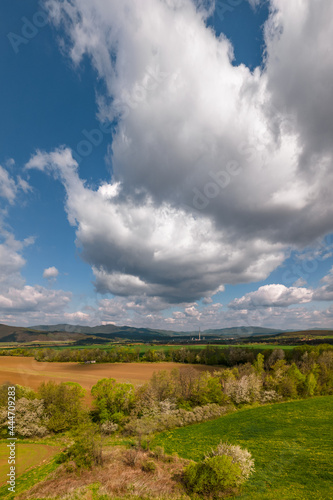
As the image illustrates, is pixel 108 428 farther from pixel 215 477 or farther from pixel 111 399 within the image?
pixel 215 477

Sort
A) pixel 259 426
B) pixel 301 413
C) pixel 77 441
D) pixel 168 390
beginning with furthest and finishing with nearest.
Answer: pixel 168 390
pixel 301 413
pixel 259 426
pixel 77 441

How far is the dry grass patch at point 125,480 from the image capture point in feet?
71.4

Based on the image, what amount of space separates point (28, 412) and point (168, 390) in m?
28.0

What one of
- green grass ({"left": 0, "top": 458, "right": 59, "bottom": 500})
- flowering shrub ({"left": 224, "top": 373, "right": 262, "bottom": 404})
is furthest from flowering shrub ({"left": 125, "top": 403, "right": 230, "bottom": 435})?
green grass ({"left": 0, "top": 458, "right": 59, "bottom": 500})

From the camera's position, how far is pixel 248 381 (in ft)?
177

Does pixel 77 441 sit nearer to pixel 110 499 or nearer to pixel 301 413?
pixel 110 499

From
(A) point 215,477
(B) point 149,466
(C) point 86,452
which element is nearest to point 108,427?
(C) point 86,452

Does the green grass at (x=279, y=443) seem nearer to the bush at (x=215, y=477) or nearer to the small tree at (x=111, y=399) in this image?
the bush at (x=215, y=477)

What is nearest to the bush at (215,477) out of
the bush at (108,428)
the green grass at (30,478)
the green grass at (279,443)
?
the green grass at (279,443)

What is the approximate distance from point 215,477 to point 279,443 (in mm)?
14125

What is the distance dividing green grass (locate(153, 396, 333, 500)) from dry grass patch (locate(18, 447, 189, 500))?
5.12 m

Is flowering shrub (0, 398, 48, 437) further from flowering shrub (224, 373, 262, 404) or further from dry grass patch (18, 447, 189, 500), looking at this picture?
flowering shrub (224, 373, 262, 404)

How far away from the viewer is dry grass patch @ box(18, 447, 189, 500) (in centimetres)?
2177

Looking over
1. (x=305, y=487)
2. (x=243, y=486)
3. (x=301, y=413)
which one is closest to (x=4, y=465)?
(x=243, y=486)
